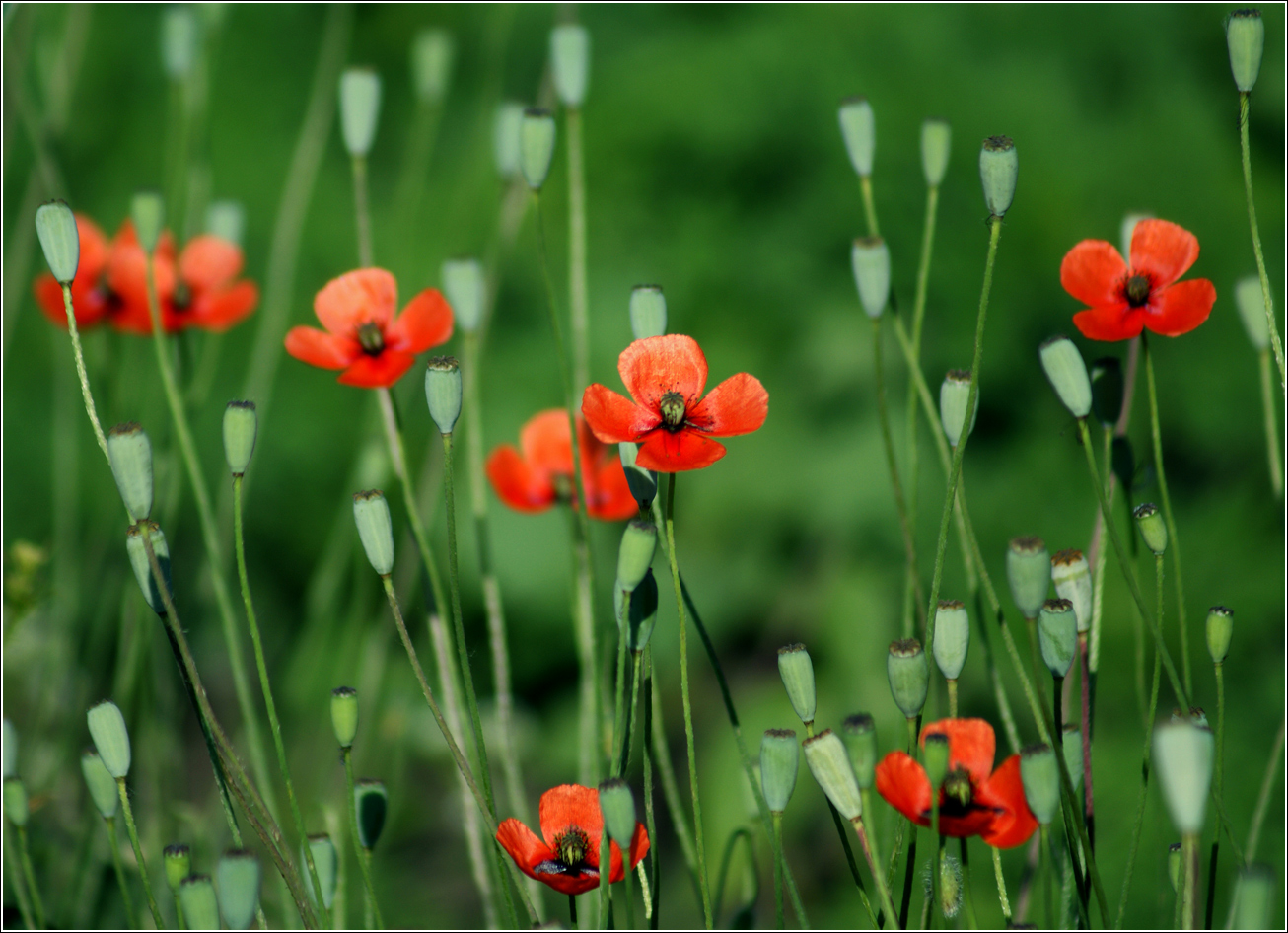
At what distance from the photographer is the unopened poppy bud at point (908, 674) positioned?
0.39m

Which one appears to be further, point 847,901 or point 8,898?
point 847,901

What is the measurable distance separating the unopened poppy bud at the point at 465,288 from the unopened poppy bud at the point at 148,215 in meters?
0.15

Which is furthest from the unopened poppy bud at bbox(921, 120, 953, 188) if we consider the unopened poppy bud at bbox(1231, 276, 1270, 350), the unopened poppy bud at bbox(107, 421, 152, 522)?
the unopened poppy bud at bbox(107, 421, 152, 522)

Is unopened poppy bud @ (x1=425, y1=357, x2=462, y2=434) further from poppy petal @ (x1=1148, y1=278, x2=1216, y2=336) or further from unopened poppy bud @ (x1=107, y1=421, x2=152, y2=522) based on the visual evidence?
poppy petal @ (x1=1148, y1=278, x2=1216, y2=336)

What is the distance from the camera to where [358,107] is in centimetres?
58

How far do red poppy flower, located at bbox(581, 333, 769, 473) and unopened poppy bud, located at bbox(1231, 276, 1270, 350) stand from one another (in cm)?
23

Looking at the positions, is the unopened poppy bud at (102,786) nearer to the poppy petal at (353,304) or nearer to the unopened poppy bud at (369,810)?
the unopened poppy bud at (369,810)

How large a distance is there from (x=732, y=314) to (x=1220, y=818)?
2.31 ft

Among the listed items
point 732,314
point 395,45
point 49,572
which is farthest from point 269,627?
point 395,45

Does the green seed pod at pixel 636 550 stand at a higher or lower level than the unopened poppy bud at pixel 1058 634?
higher

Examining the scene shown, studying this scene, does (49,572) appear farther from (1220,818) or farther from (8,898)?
(1220,818)

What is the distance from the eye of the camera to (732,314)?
1.08m

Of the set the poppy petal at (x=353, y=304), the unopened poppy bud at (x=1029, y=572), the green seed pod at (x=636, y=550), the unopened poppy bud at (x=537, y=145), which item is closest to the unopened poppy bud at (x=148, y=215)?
the poppy petal at (x=353, y=304)

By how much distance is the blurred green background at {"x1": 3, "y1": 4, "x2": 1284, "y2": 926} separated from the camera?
912 mm
